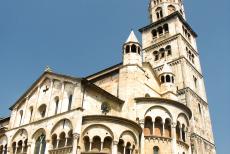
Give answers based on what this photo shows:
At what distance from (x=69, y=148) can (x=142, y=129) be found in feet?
23.8

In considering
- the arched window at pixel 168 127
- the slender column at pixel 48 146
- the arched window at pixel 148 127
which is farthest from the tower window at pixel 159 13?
the slender column at pixel 48 146

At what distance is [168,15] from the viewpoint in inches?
2031

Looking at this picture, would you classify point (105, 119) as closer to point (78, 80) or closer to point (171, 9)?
point (78, 80)

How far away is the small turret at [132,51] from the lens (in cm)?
3344

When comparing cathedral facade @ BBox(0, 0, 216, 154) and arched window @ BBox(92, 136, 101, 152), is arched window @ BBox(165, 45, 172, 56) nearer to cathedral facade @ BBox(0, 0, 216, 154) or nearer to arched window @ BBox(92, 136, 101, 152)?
cathedral facade @ BBox(0, 0, 216, 154)

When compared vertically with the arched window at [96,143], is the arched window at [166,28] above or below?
above

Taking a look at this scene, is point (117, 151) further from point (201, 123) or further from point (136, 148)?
point (201, 123)

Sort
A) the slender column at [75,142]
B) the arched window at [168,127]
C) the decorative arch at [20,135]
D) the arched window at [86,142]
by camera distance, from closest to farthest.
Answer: the slender column at [75,142] < the arched window at [86,142] < the decorative arch at [20,135] < the arched window at [168,127]

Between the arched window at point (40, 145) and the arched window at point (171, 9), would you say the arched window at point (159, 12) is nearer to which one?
the arched window at point (171, 9)

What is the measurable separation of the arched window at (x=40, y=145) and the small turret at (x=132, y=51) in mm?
11645

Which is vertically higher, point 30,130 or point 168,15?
point 168,15

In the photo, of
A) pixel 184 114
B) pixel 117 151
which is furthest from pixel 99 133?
pixel 184 114

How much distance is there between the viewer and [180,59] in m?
45.7

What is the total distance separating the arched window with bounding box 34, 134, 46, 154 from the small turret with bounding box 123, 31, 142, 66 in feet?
38.2
